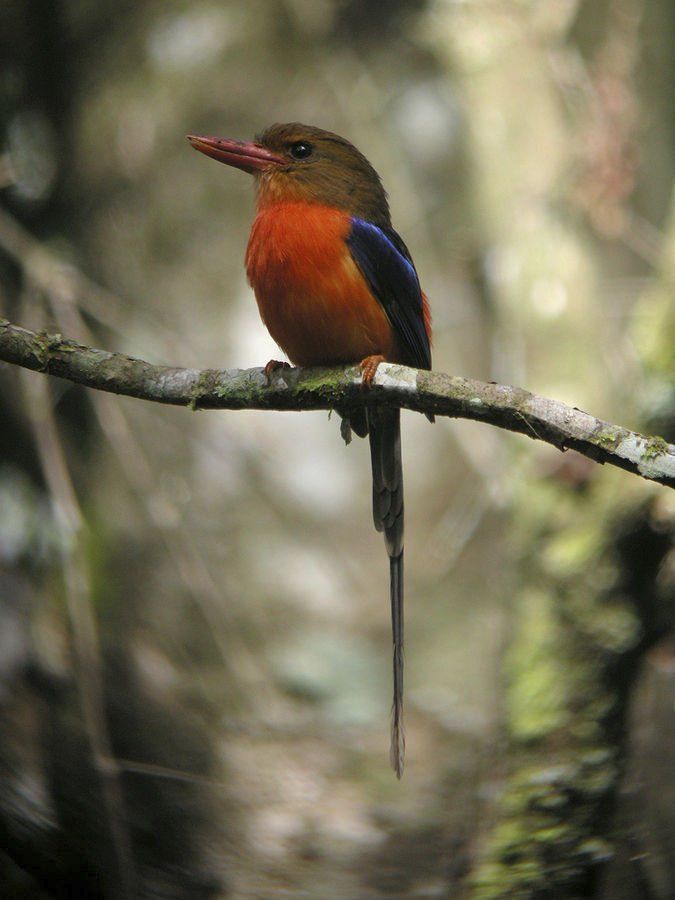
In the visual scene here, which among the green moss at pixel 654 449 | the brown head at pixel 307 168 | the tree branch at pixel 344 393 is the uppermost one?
the brown head at pixel 307 168

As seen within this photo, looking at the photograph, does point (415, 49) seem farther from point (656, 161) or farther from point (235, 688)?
point (235, 688)

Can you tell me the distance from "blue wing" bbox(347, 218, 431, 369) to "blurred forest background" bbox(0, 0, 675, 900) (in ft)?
3.95

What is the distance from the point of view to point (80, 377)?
2562 mm

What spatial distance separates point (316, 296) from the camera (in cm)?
298

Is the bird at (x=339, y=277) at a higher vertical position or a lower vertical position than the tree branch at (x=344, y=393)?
higher

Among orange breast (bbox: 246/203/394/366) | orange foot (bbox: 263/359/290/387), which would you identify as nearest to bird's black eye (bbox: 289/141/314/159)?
orange breast (bbox: 246/203/394/366)

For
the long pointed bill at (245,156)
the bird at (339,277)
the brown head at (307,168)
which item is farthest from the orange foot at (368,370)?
the long pointed bill at (245,156)

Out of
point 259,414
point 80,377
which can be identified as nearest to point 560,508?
point 259,414

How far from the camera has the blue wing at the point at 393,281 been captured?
Answer: 3096mm

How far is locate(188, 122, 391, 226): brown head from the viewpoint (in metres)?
3.22

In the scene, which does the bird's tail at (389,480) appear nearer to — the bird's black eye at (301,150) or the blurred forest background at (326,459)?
the bird's black eye at (301,150)

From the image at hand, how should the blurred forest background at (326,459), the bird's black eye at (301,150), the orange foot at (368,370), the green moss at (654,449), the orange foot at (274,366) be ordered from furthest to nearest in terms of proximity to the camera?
the blurred forest background at (326,459)
the bird's black eye at (301,150)
the orange foot at (274,366)
the orange foot at (368,370)
the green moss at (654,449)

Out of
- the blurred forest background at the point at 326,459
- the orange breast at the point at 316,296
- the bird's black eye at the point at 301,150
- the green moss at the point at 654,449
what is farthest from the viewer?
the blurred forest background at the point at 326,459

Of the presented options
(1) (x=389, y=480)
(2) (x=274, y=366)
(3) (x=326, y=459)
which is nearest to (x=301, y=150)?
(2) (x=274, y=366)
